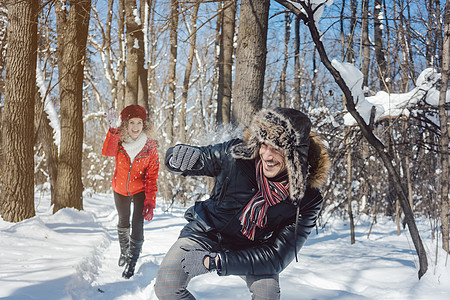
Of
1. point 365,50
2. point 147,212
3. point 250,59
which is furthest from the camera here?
point 365,50

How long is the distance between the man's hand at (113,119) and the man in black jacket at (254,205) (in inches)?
74.1

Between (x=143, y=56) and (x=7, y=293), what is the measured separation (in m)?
7.22

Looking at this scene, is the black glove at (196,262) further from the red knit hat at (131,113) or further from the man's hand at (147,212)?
the red knit hat at (131,113)

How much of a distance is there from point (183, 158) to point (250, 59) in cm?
245

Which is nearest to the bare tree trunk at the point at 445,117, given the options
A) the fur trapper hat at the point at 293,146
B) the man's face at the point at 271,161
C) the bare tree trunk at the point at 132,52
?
the fur trapper hat at the point at 293,146

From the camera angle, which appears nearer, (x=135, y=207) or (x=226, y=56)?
(x=135, y=207)

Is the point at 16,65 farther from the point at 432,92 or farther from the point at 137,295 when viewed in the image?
the point at 432,92

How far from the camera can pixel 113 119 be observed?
3.72 meters

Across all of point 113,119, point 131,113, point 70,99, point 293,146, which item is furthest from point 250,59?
point 70,99

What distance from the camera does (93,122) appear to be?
2470 centimetres

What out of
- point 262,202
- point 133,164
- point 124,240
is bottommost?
point 124,240

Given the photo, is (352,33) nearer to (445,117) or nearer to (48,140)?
(445,117)

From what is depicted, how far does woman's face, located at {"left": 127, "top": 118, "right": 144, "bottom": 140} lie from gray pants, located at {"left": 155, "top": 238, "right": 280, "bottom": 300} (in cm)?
206

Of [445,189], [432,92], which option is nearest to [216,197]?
[445,189]
